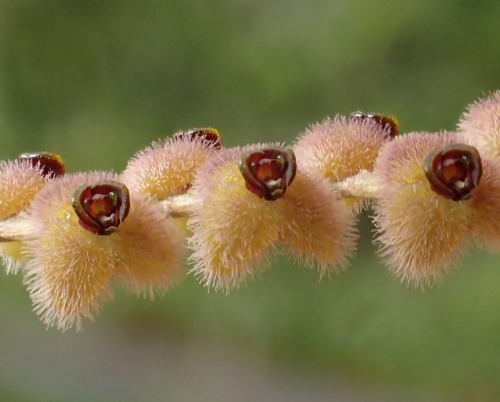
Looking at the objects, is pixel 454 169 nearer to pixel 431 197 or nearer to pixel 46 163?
pixel 431 197

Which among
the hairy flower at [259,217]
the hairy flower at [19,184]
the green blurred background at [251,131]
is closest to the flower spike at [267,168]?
the hairy flower at [259,217]

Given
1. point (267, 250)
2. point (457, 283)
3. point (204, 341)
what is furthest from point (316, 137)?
point (204, 341)

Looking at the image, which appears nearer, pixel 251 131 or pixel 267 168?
pixel 267 168

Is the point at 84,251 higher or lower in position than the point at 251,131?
lower

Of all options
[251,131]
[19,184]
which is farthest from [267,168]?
[251,131]

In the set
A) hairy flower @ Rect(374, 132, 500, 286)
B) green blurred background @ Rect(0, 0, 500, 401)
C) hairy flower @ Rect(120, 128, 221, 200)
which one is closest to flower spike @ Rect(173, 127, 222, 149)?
hairy flower @ Rect(120, 128, 221, 200)

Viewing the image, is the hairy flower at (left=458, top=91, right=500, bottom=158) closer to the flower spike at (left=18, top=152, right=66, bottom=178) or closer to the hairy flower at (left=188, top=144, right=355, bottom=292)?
the hairy flower at (left=188, top=144, right=355, bottom=292)
